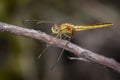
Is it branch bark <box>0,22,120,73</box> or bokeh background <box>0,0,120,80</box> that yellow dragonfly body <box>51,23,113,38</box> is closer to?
branch bark <box>0,22,120,73</box>

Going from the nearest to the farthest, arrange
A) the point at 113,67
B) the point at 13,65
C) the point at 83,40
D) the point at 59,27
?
the point at 113,67 → the point at 59,27 → the point at 13,65 → the point at 83,40

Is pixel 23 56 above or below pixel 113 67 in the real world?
below

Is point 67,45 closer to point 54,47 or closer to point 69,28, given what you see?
point 69,28

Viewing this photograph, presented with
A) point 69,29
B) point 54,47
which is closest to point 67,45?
point 69,29

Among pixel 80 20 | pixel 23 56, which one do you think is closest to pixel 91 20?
pixel 80 20

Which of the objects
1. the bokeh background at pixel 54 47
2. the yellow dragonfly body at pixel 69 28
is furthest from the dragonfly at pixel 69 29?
the bokeh background at pixel 54 47

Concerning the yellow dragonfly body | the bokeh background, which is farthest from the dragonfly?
the bokeh background

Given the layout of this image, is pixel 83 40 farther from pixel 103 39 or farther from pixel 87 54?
pixel 87 54
